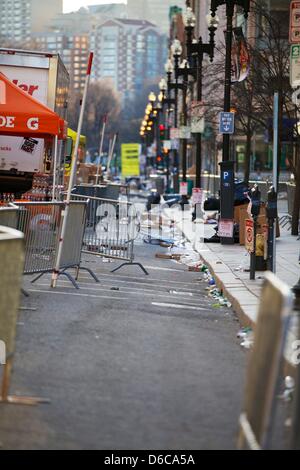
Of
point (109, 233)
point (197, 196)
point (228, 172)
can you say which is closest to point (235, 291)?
point (109, 233)

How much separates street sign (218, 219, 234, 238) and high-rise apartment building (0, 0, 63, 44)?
137 feet

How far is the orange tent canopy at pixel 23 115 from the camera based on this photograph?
758 inches

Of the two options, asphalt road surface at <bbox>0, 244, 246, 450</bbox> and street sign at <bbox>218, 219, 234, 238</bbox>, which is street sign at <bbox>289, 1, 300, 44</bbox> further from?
street sign at <bbox>218, 219, 234, 238</bbox>

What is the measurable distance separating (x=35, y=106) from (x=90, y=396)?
12.9m

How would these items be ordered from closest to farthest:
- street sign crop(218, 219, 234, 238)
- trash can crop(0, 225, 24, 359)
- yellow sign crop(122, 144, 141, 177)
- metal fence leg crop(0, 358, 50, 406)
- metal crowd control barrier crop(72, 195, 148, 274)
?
trash can crop(0, 225, 24, 359)
metal fence leg crop(0, 358, 50, 406)
metal crowd control barrier crop(72, 195, 148, 274)
street sign crop(218, 219, 234, 238)
yellow sign crop(122, 144, 141, 177)

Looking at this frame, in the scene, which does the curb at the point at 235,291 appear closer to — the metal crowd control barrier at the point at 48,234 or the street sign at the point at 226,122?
the metal crowd control barrier at the point at 48,234

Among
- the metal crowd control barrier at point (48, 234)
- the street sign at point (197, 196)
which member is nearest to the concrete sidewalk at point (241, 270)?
the metal crowd control barrier at point (48, 234)

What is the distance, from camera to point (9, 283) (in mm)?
6770

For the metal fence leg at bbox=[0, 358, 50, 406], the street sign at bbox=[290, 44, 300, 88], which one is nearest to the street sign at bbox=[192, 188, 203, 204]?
the street sign at bbox=[290, 44, 300, 88]

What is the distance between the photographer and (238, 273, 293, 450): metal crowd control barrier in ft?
15.7

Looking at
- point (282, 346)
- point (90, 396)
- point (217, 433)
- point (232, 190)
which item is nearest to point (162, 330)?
point (90, 396)

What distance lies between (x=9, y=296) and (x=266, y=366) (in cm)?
231

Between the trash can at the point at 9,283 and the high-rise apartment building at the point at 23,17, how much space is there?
56202mm

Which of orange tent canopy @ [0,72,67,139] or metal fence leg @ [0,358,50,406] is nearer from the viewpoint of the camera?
metal fence leg @ [0,358,50,406]
